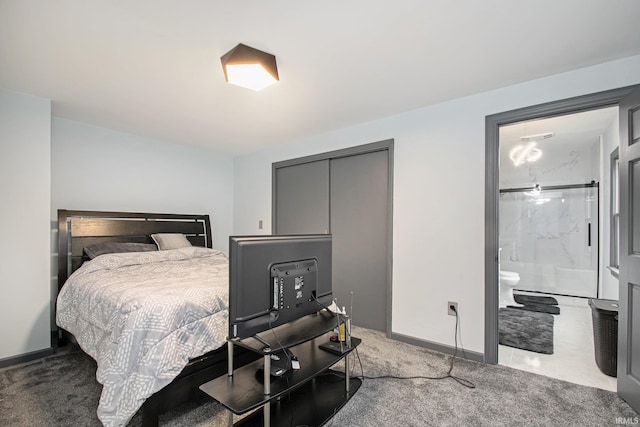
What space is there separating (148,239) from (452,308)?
3.48 metres

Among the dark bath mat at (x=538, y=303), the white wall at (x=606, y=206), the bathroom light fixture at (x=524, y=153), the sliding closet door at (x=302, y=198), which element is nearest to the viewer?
the white wall at (x=606, y=206)

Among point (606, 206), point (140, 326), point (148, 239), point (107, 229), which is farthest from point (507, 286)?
point (107, 229)

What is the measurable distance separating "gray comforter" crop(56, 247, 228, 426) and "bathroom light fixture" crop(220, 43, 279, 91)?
148 cm

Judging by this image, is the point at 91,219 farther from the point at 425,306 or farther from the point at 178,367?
the point at 425,306

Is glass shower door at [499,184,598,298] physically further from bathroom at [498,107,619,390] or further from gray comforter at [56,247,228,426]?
gray comforter at [56,247,228,426]

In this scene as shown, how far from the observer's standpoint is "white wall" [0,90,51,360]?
2.41 meters

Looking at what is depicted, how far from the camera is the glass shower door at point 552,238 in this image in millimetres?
4523

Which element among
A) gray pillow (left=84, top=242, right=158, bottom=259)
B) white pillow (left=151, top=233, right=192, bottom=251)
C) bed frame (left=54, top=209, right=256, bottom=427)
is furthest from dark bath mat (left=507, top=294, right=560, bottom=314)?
gray pillow (left=84, top=242, right=158, bottom=259)

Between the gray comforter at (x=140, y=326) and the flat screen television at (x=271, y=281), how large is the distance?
1.92 ft

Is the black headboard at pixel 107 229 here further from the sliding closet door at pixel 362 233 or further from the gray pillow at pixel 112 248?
the sliding closet door at pixel 362 233

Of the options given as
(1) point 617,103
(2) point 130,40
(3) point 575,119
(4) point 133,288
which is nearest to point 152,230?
(4) point 133,288

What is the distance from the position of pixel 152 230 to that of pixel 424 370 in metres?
3.37

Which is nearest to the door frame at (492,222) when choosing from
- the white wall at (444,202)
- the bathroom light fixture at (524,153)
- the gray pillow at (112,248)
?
the white wall at (444,202)

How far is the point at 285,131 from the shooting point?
3.58 m
